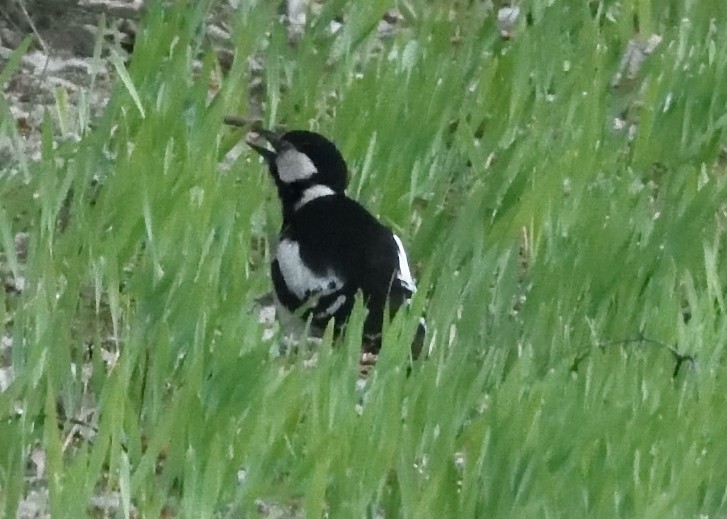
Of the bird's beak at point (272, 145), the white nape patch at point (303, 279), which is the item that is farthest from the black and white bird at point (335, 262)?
the bird's beak at point (272, 145)

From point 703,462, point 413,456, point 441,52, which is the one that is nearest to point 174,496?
point 413,456

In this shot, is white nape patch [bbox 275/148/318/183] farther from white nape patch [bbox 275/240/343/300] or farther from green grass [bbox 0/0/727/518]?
white nape patch [bbox 275/240/343/300]

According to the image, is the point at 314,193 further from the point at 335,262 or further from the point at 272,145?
the point at 335,262

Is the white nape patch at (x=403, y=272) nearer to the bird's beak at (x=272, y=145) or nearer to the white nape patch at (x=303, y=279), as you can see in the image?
the white nape patch at (x=303, y=279)

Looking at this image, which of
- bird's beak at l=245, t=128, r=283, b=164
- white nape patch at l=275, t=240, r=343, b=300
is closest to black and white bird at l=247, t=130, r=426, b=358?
white nape patch at l=275, t=240, r=343, b=300

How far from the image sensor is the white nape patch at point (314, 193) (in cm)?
311

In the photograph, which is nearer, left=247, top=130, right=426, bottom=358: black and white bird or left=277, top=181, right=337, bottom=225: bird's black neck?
left=247, top=130, right=426, bottom=358: black and white bird

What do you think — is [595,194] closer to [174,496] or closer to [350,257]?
[350,257]

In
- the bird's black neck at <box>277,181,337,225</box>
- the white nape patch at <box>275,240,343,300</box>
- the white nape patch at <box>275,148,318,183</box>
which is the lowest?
the white nape patch at <box>275,240,343,300</box>

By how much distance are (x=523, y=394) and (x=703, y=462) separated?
24 centimetres

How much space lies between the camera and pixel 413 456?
214cm

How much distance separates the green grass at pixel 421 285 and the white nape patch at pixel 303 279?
0.09 metres

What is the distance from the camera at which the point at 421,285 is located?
7.84ft

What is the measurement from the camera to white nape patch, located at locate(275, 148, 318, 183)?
124 inches
